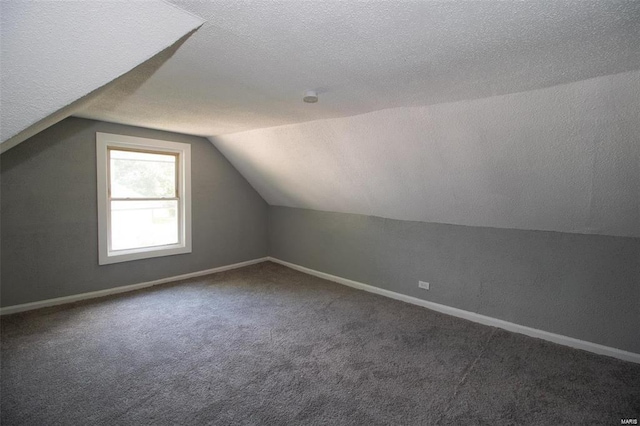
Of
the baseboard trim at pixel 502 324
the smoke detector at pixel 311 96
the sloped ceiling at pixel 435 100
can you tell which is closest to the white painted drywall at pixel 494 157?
the sloped ceiling at pixel 435 100

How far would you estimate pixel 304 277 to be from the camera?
4.81 m

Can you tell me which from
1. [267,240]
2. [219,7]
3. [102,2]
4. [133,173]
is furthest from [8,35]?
[267,240]

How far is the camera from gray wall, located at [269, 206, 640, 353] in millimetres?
2656

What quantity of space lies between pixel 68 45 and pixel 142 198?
10.4 feet

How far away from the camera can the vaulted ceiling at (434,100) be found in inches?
54.1

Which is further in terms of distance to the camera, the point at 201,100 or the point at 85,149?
the point at 85,149

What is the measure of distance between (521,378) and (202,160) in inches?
175

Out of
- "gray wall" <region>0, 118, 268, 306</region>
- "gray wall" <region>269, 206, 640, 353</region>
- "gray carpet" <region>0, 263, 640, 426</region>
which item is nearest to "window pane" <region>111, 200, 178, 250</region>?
"gray wall" <region>0, 118, 268, 306</region>

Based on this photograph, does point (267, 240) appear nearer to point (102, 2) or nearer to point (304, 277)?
point (304, 277)

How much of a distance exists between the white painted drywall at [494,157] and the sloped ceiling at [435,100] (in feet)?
0.04

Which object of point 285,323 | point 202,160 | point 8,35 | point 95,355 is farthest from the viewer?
point 202,160

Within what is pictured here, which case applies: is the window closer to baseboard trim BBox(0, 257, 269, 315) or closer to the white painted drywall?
baseboard trim BBox(0, 257, 269, 315)

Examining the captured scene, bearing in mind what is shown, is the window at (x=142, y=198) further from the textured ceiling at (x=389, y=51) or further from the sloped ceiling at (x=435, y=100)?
the textured ceiling at (x=389, y=51)

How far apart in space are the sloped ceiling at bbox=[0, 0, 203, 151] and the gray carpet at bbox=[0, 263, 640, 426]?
1.78m
